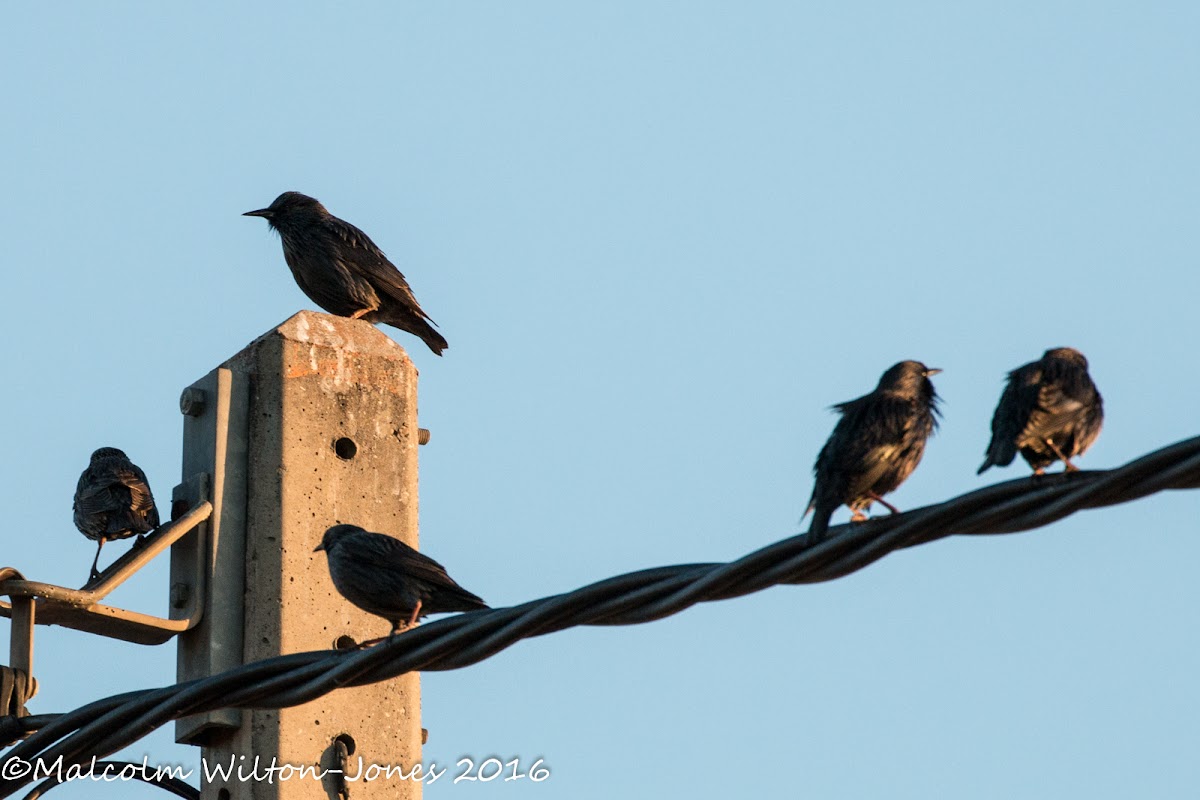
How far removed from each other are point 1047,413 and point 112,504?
17.2ft

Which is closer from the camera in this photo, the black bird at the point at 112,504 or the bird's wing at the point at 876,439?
the bird's wing at the point at 876,439

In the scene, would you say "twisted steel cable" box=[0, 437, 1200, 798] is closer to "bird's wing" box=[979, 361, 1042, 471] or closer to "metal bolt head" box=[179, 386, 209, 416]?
"bird's wing" box=[979, 361, 1042, 471]

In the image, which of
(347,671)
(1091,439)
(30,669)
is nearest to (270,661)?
(347,671)

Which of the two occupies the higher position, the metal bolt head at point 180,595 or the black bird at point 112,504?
the black bird at point 112,504

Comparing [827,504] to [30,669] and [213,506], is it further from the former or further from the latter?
[30,669]

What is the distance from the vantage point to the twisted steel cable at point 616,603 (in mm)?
4785

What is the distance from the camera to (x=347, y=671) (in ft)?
18.7

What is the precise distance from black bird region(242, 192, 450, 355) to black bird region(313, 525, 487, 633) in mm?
3590

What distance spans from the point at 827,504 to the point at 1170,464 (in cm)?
161

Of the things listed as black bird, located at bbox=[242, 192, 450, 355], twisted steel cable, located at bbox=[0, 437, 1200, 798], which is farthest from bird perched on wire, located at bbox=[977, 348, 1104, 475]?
black bird, located at bbox=[242, 192, 450, 355]

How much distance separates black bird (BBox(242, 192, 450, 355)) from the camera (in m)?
10.7

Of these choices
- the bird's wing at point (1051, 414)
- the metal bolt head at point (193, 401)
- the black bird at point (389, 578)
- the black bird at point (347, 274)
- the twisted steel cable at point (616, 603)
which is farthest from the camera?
the black bird at point (347, 274)

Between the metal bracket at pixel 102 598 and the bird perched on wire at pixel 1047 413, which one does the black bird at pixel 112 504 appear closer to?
the metal bracket at pixel 102 598

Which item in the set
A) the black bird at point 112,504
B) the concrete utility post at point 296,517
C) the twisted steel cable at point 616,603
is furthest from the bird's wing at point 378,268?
the twisted steel cable at point 616,603
